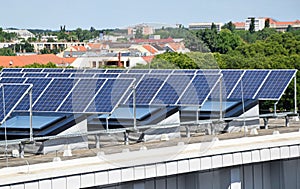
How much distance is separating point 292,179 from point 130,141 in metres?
4.95

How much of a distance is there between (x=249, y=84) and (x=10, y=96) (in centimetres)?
1148

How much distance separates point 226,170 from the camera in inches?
1044

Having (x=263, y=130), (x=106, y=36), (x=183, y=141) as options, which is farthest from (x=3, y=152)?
(x=263, y=130)

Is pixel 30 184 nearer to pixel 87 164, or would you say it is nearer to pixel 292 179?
pixel 87 164

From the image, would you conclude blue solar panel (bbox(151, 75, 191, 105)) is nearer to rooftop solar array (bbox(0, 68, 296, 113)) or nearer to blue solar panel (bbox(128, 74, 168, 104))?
rooftop solar array (bbox(0, 68, 296, 113))

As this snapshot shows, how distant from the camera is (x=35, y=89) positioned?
29.7m

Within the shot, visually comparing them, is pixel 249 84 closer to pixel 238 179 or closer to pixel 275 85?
pixel 275 85

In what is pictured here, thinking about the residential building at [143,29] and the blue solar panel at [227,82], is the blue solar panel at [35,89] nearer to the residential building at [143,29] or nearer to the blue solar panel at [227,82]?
the residential building at [143,29]

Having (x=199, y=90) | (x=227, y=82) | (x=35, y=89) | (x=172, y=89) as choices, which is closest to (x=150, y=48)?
(x=172, y=89)

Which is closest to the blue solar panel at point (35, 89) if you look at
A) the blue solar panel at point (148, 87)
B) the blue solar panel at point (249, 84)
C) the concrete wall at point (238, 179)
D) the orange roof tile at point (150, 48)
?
the blue solar panel at point (148, 87)

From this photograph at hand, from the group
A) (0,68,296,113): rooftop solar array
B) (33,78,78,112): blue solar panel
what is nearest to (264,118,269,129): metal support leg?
(0,68,296,113): rooftop solar array

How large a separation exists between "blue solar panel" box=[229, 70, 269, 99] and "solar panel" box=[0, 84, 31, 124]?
1008cm

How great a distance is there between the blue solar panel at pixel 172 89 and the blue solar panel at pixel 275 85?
9.31 ft

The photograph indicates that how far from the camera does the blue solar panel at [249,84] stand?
111 ft
